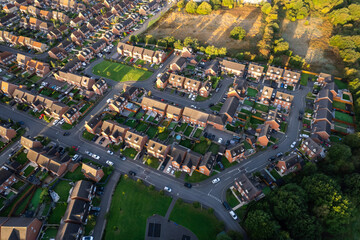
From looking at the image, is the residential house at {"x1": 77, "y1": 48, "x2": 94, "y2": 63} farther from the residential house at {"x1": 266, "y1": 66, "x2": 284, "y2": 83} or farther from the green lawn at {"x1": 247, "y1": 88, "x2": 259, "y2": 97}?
the residential house at {"x1": 266, "y1": 66, "x2": 284, "y2": 83}

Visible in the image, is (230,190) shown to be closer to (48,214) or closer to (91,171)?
(91,171)

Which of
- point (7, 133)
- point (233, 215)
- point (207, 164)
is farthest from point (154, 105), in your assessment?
point (7, 133)

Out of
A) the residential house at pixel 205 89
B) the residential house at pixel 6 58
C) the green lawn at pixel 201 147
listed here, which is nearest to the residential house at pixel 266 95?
the residential house at pixel 205 89

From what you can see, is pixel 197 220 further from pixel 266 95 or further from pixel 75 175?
pixel 266 95

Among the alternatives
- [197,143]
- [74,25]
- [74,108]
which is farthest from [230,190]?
[74,25]

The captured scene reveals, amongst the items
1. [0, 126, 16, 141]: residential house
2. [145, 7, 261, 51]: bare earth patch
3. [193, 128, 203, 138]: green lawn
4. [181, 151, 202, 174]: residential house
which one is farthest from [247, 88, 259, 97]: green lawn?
[0, 126, 16, 141]: residential house

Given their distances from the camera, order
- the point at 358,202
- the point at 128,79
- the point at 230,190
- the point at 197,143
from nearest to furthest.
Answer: the point at 358,202 < the point at 230,190 < the point at 197,143 < the point at 128,79
